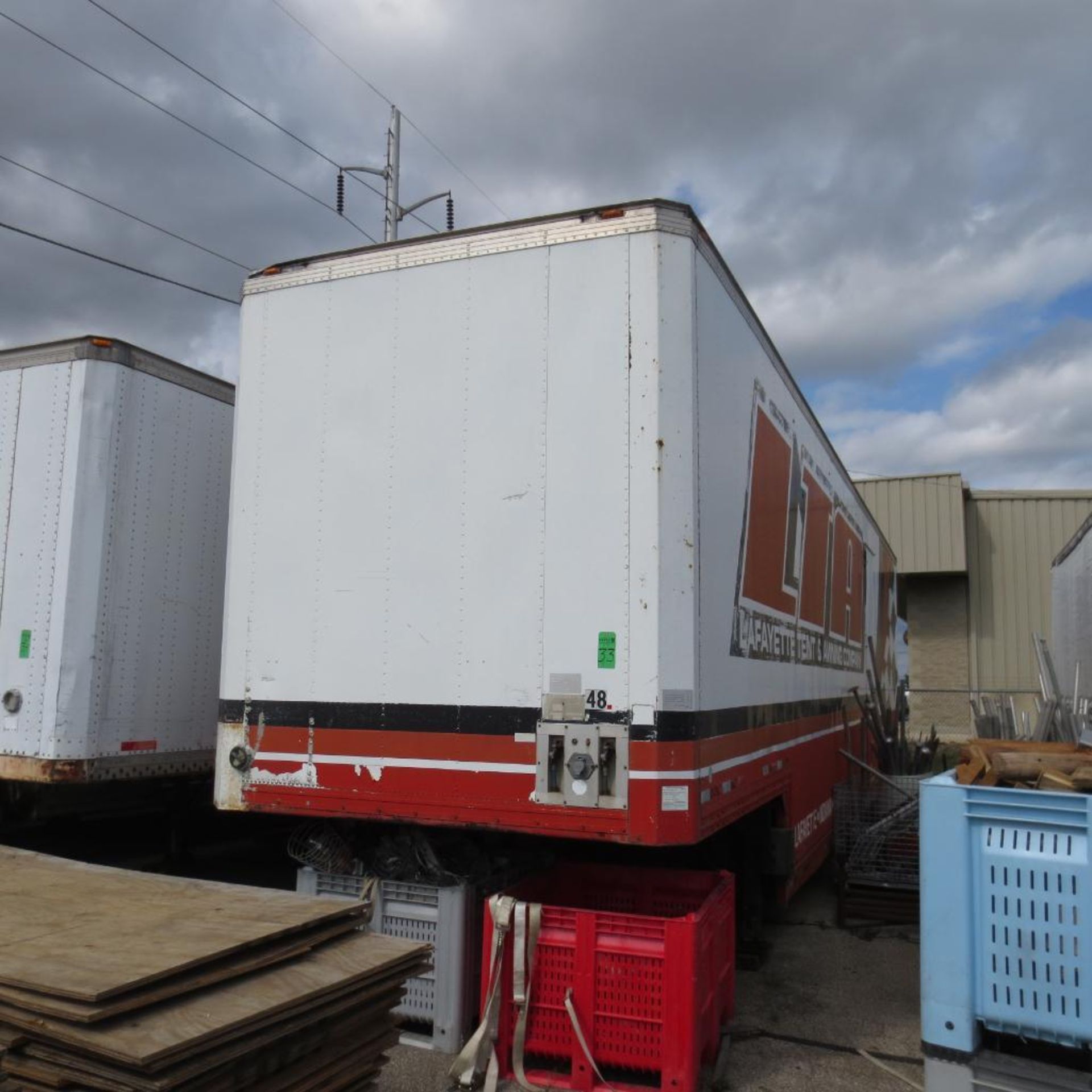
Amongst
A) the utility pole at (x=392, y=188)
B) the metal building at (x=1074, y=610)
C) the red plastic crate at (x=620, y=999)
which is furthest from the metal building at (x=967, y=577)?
the red plastic crate at (x=620, y=999)

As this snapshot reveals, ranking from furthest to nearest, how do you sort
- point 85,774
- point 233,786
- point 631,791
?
point 85,774, point 233,786, point 631,791

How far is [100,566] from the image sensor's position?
6141 millimetres

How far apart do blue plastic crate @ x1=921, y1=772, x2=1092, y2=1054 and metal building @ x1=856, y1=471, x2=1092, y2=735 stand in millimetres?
19337

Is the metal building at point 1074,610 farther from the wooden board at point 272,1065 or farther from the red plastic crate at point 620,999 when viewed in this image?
the wooden board at point 272,1065

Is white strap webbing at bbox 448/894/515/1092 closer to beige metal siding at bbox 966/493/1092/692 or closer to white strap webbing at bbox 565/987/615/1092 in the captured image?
white strap webbing at bbox 565/987/615/1092

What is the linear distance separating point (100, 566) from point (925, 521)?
18800mm

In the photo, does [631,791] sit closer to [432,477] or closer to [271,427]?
[432,477]

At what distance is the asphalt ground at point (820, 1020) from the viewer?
443cm

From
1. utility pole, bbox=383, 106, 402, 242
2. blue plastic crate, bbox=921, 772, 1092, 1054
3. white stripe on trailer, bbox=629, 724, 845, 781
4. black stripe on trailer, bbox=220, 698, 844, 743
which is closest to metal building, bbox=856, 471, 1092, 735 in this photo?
utility pole, bbox=383, 106, 402, 242

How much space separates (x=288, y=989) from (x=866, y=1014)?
140 inches

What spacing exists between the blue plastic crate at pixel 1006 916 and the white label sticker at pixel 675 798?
1215 millimetres

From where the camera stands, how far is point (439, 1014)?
466 cm

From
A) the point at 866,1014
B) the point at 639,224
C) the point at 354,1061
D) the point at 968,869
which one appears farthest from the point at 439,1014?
the point at 639,224

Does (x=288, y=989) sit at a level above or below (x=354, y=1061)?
above
